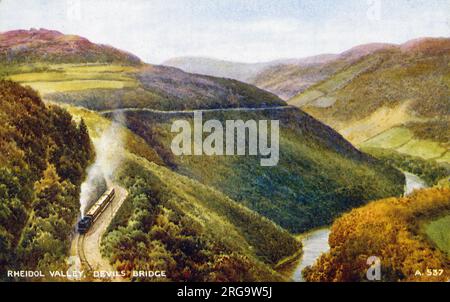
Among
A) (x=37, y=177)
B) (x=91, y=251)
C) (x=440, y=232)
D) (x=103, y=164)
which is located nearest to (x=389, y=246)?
(x=440, y=232)

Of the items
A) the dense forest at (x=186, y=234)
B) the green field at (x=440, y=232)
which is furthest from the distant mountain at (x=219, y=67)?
the green field at (x=440, y=232)

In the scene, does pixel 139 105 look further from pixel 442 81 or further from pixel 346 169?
pixel 442 81

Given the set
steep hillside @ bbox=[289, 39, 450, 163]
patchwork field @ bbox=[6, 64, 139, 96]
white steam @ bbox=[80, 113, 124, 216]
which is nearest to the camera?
white steam @ bbox=[80, 113, 124, 216]

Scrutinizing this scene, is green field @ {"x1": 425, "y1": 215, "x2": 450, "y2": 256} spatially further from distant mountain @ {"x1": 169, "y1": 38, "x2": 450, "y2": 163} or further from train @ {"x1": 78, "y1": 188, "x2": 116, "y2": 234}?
train @ {"x1": 78, "y1": 188, "x2": 116, "y2": 234}

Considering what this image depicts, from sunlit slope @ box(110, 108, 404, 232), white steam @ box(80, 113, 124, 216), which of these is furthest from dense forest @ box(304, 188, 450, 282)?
white steam @ box(80, 113, 124, 216)

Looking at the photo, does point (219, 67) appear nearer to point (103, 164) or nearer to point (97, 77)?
point (97, 77)
